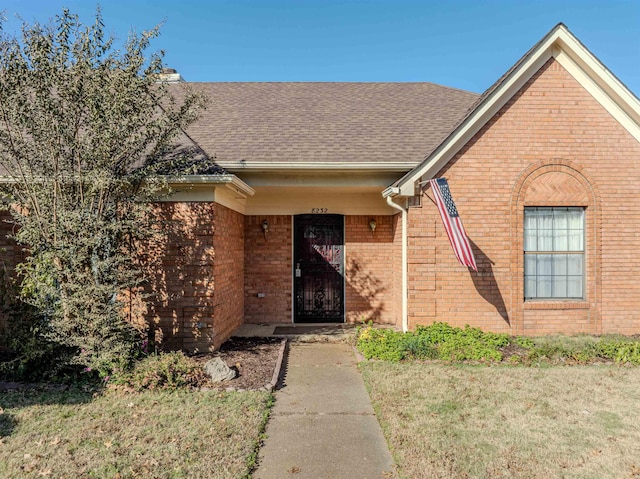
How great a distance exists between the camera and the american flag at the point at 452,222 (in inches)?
265

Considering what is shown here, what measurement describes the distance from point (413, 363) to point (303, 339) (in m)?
2.49

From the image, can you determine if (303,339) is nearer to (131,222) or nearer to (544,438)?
(131,222)

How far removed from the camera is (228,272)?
813 centimetres

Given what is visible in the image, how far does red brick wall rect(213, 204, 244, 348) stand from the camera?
7234 mm

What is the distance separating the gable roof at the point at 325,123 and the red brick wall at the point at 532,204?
4.81ft

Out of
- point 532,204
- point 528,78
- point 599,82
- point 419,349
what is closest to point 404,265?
point 419,349

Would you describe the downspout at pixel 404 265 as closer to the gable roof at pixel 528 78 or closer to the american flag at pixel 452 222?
the gable roof at pixel 528 78

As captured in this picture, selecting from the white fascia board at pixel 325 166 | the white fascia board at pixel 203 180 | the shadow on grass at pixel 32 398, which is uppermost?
the white fascia board at pixel 325 166

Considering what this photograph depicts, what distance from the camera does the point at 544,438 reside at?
411 cm

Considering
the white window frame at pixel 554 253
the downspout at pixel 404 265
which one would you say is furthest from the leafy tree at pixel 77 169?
the white window frame at pixel 554 253

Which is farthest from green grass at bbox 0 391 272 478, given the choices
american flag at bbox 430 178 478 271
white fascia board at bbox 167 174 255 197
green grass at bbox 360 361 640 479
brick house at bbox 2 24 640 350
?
american flag at bbox 430 178 478 271

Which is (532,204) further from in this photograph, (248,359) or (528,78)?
(248,359)

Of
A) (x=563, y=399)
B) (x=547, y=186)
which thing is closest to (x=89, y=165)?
(x=563, y=399)

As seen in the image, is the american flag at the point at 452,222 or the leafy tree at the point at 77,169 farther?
the american flag at the point at 452,222
